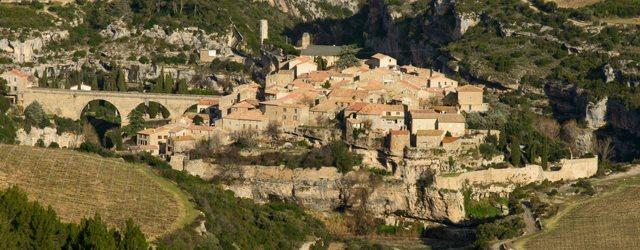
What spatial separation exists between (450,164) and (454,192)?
60.1 inches

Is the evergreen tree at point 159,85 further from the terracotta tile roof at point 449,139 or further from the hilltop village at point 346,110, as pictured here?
the terracotta tile roof at point 449,139

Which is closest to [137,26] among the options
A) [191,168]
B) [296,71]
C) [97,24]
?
[97,24]

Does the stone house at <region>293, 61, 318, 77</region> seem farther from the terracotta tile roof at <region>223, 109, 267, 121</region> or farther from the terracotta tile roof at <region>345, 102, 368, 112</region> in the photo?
the terracotta tile roof at <region>345, 102, 368, 112</region>

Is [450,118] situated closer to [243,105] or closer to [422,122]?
[422,122]

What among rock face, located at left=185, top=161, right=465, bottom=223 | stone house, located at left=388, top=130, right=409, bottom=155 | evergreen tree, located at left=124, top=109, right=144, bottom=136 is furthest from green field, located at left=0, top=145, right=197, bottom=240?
evergreen tree, located at left=124, top=109, right=144, bottom=136

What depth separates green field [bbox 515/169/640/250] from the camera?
80875 millimetres

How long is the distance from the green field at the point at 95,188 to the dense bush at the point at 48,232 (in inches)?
202

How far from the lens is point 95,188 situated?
8200 cm

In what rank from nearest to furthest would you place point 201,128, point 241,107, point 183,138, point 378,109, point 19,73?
point 378,109 → point 183,138 → point 201,128 → point 241,107 → point 19,73

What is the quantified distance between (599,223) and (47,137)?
3336 centimetres

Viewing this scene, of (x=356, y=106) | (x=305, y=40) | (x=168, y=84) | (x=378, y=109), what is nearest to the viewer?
(x=378, y=109)

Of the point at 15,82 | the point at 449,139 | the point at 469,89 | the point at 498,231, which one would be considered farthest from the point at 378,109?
the point at 15,82

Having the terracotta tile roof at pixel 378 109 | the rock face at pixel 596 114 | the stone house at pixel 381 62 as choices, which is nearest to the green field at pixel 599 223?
the terracotta tile roof at pixel 378 109

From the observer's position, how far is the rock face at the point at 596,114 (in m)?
102
